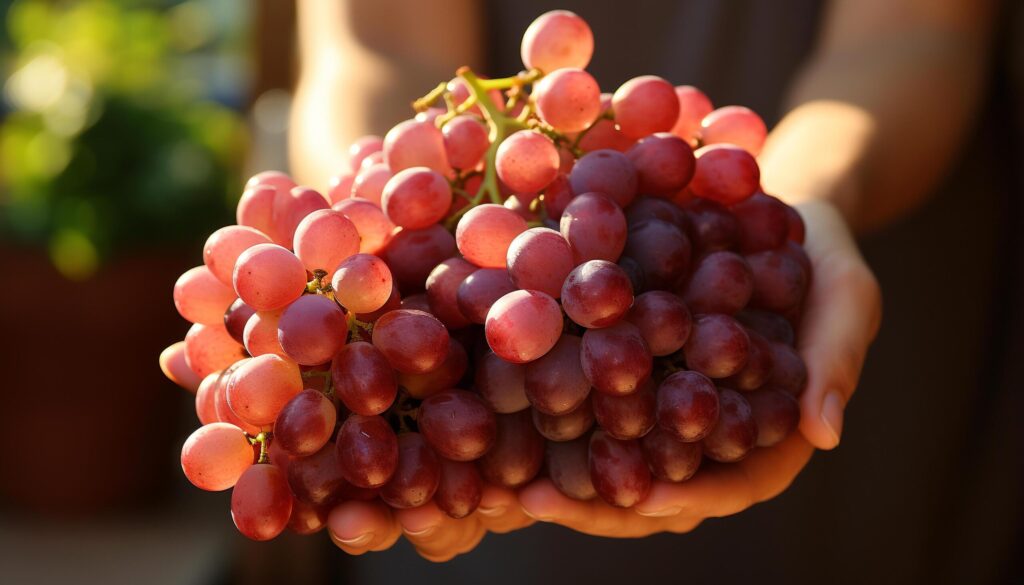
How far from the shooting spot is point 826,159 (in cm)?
94

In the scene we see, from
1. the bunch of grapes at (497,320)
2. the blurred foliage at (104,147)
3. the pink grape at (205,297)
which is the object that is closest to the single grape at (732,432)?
the bunch of grapes at (497,320)

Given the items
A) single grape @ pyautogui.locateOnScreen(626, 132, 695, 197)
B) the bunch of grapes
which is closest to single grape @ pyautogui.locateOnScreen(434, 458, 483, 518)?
the bunch of grapes

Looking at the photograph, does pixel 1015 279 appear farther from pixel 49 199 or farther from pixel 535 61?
pixel 49 199

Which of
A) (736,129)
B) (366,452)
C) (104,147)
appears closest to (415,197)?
(366,452)

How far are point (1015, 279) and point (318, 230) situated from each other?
3.33 feet

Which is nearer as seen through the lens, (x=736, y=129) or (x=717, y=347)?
(x=717, y=347)

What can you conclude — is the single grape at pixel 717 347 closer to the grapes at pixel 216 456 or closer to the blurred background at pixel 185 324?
the grapes at pixel 216 456

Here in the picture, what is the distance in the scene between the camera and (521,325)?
0.51 m

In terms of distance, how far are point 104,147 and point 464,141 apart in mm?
1282

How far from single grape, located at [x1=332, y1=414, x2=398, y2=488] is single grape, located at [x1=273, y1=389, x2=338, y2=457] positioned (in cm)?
1

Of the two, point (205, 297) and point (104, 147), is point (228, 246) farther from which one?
point (104, 147)

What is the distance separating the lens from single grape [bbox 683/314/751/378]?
→ 544 millimetres

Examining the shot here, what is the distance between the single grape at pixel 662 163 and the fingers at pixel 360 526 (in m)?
0.26

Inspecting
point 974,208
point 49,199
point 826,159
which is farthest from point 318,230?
point 49,199
